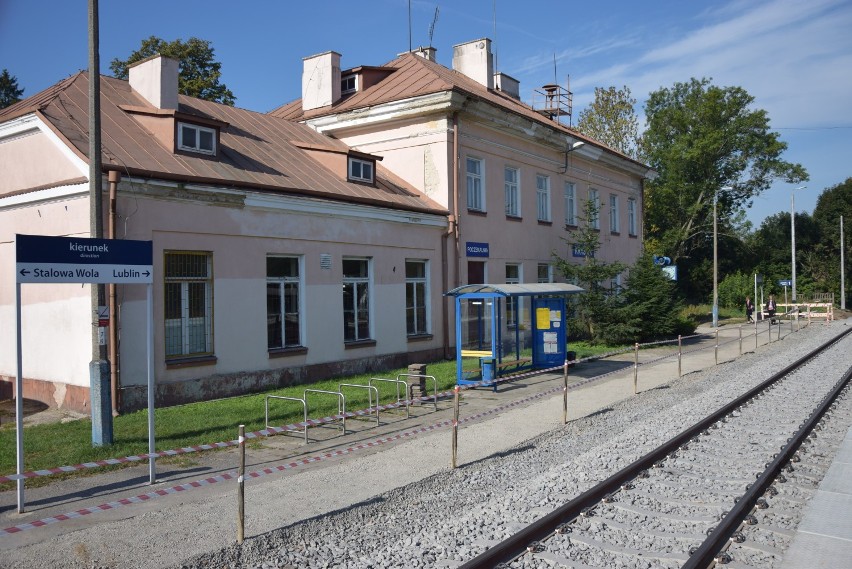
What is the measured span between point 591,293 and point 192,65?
2122 centimetres

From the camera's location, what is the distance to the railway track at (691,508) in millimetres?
5633

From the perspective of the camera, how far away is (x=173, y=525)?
6750mm

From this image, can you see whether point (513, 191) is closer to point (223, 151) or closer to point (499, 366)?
point (499, 366)

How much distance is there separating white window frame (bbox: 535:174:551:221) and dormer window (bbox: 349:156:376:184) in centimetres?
837

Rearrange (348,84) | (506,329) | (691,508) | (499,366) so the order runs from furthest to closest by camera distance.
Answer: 1. (348,84)
2. (506,329)
3. (499,366)
4. (691,508)

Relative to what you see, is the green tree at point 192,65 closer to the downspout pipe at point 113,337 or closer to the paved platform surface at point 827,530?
the downspout pipe at point 113,337

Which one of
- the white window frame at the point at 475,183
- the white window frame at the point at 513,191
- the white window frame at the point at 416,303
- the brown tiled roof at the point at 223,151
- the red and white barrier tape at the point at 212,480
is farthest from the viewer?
the white window frame at the point at 513,191

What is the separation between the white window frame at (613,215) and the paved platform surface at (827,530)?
25.5 m

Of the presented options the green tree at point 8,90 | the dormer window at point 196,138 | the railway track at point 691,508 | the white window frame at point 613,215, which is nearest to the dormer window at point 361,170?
the dormer window at point 196,138

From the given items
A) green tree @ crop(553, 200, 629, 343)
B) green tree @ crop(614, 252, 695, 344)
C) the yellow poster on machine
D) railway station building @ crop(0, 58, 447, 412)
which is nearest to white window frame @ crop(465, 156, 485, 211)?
railway station building @ crop(0, 58, 447, 412)

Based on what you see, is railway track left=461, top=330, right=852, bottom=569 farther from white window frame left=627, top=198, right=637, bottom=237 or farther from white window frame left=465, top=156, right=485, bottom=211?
white window frame left=627, top=198, right=637, bottom=237

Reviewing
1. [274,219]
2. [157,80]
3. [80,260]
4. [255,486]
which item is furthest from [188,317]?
[255,486]

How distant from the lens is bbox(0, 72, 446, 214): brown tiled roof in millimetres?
13523

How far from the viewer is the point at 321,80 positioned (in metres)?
24.7
